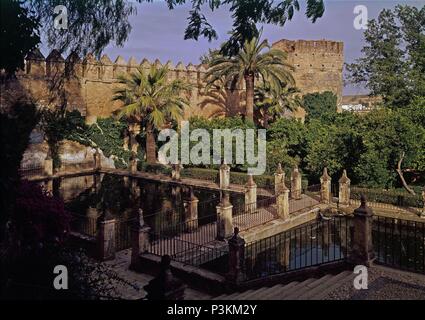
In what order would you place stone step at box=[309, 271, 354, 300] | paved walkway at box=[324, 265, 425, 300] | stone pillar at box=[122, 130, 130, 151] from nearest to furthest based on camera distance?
paved walkway at box=[324, 265, 425, 300] < stone step at box=[309, 271, 354, 300] < stone pillar at box=[122, 130, 130, 151]

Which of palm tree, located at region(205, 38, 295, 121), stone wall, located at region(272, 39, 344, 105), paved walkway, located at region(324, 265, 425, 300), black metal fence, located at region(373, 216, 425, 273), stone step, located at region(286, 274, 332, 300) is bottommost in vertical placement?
black metal fence, located at region(373, 216, 425, 273)

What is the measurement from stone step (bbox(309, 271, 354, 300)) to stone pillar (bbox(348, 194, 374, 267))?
345 millimetres

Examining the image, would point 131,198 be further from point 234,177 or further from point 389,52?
point 389,52

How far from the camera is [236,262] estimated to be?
8633 mm

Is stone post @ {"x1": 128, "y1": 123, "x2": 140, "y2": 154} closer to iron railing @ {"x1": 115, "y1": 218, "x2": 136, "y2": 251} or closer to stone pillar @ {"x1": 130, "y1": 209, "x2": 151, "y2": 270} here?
iron railing @ {"x1": 115, "y1": 218, "x2": 136, "y2": 251}

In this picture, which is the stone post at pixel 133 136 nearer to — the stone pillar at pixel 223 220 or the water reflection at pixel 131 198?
the water reflection at pixel 131 198

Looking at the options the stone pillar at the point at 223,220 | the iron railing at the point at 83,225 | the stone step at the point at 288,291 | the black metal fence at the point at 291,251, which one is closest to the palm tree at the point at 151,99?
the iron railing at the point at 83,225

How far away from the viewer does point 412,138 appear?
51.8 ft

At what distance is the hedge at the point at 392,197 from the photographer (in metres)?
15.7

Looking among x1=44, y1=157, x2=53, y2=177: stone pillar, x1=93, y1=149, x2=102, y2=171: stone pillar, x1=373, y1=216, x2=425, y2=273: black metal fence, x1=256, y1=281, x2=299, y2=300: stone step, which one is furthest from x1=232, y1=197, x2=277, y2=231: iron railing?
x1=93, y1=149, x2=102, y2=171: stone pillar

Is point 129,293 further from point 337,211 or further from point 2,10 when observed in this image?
point 337,211

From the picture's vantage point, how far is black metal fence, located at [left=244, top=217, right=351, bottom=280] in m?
10.8

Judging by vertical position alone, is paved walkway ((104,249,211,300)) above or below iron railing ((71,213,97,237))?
below
